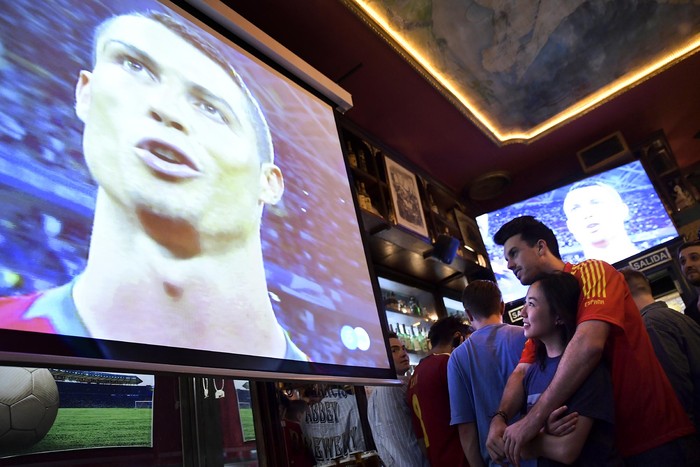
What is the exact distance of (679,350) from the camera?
68.3 inches

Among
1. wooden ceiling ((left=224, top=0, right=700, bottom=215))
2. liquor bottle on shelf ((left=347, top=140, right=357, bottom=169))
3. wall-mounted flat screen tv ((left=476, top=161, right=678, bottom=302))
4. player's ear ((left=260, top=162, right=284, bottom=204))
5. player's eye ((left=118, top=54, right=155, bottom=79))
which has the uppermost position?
wooden ceiling ((left=224, top=0, right=700, bottom=215))

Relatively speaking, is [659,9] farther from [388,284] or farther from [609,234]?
[388,284]

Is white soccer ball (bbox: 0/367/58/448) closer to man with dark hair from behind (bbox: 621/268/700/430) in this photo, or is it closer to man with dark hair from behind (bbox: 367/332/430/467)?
man with dark hair from behind (bbox: 367/332/430/467)

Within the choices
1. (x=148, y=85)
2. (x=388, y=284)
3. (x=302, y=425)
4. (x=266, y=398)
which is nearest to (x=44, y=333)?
(x=148, y=85)

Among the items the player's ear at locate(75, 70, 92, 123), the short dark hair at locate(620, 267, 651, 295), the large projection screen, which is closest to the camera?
the large projection screen

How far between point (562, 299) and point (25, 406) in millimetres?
1740

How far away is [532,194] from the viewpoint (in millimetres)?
5266

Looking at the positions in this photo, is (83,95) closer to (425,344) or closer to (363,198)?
(363,198)

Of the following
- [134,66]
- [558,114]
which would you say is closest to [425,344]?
[558,114]

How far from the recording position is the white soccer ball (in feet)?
4.84

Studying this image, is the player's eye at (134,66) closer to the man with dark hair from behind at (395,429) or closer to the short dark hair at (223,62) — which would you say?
the short dark hair at (223,62)

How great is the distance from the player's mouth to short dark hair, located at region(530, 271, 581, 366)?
116cm

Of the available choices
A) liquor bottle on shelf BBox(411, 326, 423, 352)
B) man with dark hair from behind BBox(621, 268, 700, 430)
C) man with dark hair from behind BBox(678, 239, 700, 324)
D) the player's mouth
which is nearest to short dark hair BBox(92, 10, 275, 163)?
the player's mouth

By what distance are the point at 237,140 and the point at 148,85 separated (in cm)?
36
